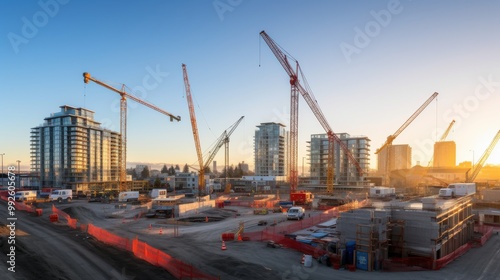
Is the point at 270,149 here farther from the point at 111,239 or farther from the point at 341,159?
the point at 111,239

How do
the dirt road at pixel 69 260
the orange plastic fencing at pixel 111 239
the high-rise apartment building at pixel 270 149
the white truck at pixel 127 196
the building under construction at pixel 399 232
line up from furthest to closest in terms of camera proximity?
the high-rise apartment building at pixel 270 149
the white truck at pixel 127 196
the orange plastic fencing at pixel 111 239
the building under construction at pixel 399 232
the dirt road at pixel 69 260

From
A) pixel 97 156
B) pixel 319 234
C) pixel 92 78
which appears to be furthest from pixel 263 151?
pixel 319 234

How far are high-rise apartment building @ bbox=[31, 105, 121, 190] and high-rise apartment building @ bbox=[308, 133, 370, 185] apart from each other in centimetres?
8499

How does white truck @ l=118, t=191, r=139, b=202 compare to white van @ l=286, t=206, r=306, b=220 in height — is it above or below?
below

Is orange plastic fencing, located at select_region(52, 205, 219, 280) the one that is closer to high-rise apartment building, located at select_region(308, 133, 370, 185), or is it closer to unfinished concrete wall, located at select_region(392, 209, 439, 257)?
unfinished concrete wall, located at select_region(392, 209, 439, 257)

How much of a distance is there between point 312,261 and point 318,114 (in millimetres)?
65907

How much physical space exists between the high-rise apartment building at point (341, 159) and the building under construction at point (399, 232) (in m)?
109

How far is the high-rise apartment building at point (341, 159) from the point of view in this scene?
433ft

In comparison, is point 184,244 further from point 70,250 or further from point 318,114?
point 318,114

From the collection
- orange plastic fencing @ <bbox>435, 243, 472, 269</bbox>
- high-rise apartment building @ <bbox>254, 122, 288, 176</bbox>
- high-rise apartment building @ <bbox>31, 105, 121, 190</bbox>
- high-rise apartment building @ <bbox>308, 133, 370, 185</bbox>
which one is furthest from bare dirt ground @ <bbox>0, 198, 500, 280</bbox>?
high-rise apartment building @ <bbox>254, 122, 288, 176</bbox>

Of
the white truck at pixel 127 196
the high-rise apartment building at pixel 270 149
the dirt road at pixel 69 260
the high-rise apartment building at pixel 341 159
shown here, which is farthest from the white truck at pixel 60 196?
the high-rise apartment building at pixel 270 149

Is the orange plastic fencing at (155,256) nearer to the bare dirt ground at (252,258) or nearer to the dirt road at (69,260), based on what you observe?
the dirt road at (69,260)

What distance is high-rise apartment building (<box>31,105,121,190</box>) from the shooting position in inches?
4414

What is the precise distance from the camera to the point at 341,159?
135000mm
